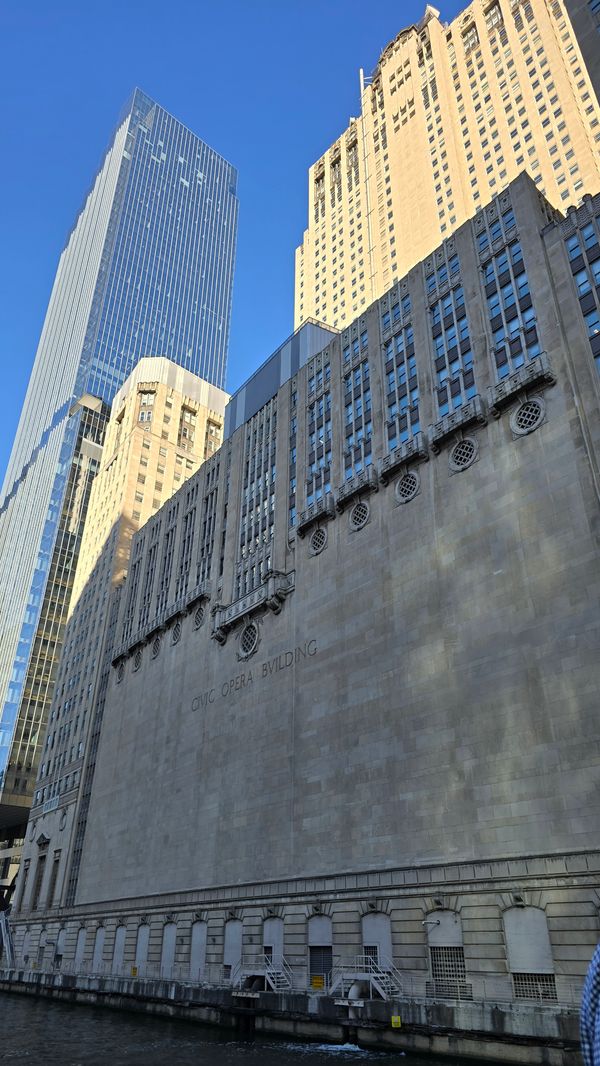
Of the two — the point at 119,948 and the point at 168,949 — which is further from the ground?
the point at 119,948

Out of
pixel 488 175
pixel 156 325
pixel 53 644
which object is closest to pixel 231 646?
pixel 53 644

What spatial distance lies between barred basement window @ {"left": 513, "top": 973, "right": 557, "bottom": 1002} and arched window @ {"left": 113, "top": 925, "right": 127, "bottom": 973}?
40353 millimetres

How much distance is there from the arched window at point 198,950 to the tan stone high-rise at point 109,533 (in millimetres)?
30448

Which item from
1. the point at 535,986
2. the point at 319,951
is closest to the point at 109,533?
the point at 319,951

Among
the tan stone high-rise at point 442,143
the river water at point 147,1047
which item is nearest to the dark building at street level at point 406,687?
the river water at point 147,1047

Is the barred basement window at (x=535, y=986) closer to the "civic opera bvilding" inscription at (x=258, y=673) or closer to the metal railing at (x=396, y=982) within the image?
the metal railing at (x=396, y=982)

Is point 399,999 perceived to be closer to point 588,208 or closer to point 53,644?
point 588,208

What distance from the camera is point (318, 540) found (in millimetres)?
53500

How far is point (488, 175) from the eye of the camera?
118000mm

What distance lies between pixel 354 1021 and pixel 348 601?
2329 cm

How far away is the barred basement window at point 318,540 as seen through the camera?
5281 centimetres

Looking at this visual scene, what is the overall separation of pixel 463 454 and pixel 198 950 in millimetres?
38206

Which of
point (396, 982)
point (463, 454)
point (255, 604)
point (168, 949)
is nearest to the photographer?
point (396, 982)

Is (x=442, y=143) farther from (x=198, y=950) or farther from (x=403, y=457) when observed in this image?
(x=198, y=950)
